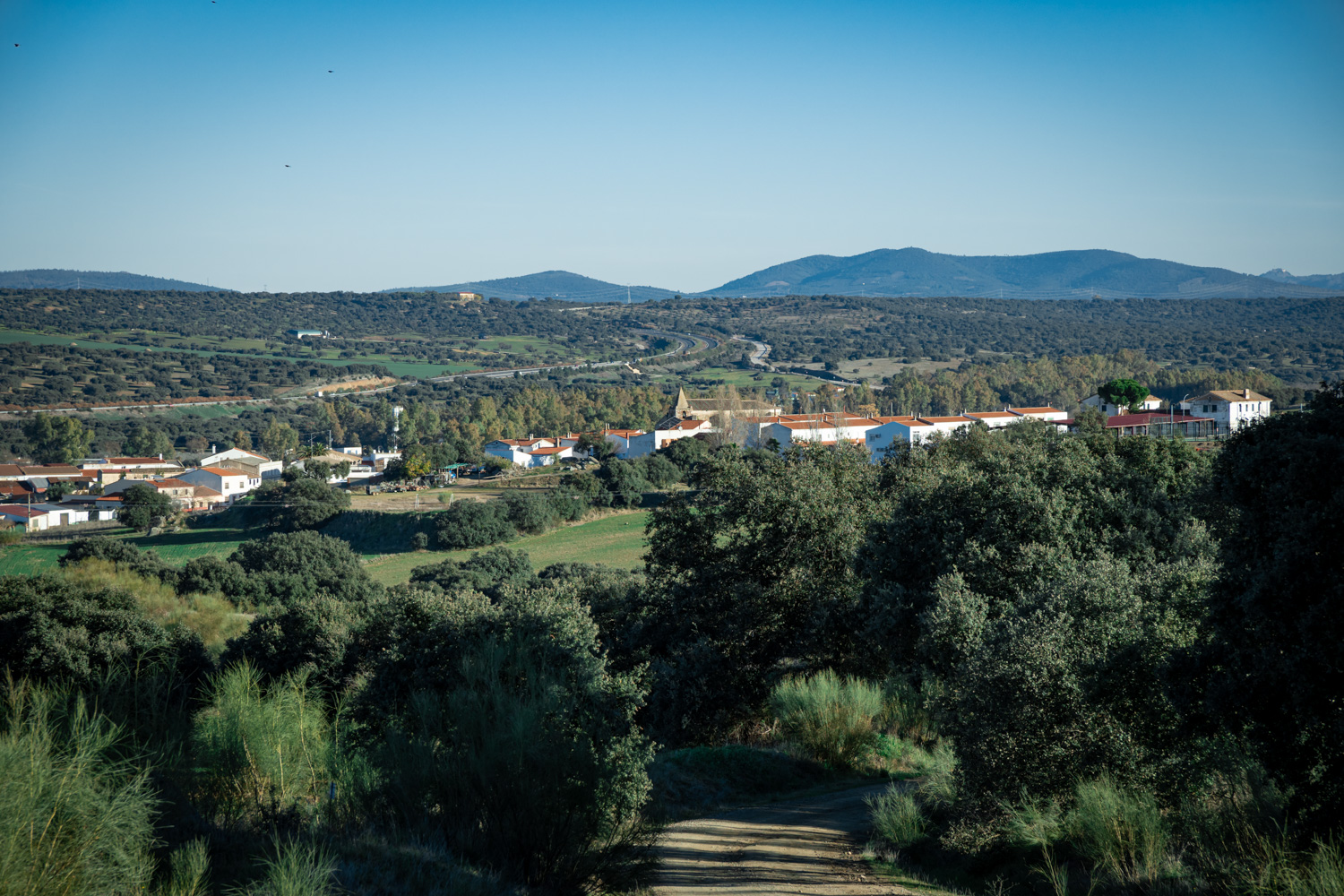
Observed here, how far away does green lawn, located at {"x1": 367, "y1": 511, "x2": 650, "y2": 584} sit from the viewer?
44250 mm

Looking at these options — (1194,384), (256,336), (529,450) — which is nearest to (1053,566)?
(529,450)

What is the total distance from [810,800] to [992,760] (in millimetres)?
3310

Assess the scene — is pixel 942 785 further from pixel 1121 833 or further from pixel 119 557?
pixel 119 557

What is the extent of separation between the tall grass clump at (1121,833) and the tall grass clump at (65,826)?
6.25 meters

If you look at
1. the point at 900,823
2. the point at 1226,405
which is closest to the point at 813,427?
the point at 1226,405

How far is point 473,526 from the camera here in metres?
51.7

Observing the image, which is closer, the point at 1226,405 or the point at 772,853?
the point at 772,853

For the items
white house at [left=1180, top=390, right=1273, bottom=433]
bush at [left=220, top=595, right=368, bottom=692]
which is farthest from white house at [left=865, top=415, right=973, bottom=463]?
bush at [left=220, top=595, right=368, bottom=692]

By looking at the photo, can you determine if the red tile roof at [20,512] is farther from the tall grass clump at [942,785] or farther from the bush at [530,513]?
the tall grass clump at [942,785]

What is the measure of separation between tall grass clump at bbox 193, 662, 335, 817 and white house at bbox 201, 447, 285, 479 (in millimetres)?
78392

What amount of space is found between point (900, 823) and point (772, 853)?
47.3 inches

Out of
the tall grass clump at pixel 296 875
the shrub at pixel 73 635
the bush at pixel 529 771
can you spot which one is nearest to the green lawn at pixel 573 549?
the shrub at pixel 73 635

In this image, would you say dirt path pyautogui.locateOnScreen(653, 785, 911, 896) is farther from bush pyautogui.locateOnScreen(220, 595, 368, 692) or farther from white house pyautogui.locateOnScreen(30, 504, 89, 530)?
white house pyautogui.locateOnScreen(30, 504, 89, 530)

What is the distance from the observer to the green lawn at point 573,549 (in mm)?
44250
